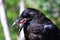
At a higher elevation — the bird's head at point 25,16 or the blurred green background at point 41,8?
the bird's head at point 25,16

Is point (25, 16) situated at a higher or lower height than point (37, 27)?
higher

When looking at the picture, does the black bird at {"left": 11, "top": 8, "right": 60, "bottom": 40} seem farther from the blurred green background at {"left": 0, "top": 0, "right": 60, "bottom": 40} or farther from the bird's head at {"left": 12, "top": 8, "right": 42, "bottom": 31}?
the blurred green background at {"left": 0, "top": 0, "right": 60, "bottom": 40}

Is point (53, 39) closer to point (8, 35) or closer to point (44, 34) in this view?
point (44, 34)

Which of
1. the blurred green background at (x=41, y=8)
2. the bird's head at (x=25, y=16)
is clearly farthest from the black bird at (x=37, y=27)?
the blurred green background at (x=41, y=8)

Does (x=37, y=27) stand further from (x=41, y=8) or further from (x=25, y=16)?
(x=41, y=8)

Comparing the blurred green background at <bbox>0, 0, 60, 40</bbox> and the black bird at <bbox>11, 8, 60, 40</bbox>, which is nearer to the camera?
the black bird at <bbox>11, 8, 60, 40</bbox>

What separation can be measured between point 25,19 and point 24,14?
6 centimetres

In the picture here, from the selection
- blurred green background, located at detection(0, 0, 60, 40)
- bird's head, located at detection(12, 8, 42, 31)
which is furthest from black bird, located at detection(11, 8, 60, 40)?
blurred green background, located at detection(0, 0, 60, 40)

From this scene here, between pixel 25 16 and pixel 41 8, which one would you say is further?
pixel 41 8

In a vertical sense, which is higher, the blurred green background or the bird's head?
the bird's head

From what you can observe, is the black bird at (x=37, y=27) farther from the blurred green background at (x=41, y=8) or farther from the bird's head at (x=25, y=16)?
the blurred green background at (x=41, y=8)

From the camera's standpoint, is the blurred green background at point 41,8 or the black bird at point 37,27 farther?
the blurred green background at point 41,8

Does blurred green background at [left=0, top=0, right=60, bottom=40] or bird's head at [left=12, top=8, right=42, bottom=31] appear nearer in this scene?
bird's head at [left=12, top=8, right=42, bottom=31]

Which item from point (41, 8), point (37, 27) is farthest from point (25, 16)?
point (41, 8)
